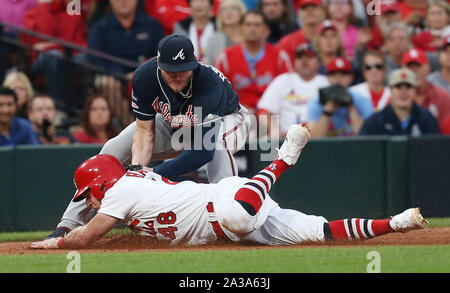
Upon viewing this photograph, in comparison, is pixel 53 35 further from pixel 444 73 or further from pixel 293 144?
pixel 293 144

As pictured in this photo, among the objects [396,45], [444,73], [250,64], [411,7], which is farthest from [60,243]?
[411,7]

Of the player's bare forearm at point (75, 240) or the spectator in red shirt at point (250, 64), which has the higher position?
the spectator in red shirt at point (250, 64)

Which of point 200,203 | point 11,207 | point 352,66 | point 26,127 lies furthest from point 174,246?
point 352,66

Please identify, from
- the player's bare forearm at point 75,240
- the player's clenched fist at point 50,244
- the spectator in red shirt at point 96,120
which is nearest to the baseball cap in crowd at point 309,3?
the spectator in red shirt at point 96,120

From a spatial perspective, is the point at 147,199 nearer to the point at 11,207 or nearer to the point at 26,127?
the point at 11,207

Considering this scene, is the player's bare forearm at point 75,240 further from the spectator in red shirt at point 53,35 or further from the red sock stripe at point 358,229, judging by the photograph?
the spectator in red shirt at point 53,35

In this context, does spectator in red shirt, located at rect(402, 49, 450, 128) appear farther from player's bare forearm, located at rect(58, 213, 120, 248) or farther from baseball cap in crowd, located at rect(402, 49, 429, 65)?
player's bare forearm, located at rect(58, 213, 120, 248)

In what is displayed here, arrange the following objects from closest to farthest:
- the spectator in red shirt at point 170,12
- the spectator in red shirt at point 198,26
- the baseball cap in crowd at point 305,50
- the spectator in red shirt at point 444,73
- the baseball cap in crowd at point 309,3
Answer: the baseball cap in crowd at point 305,50 < the spectator in red shirt at point 444,73 < the spectator in red shirt at point 198,26 < the baseball cap in crowd at point 309,3 < the spectator in red shirt at point 170,12
